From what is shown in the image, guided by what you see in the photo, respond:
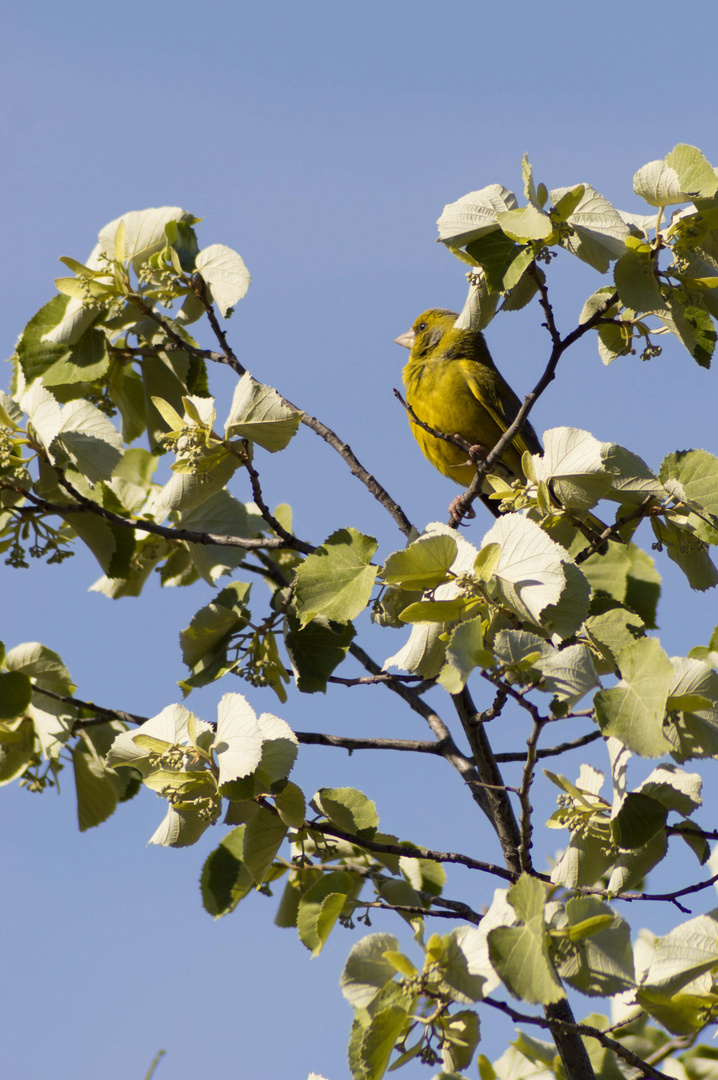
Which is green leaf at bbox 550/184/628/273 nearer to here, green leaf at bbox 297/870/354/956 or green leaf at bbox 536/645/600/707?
green leaf at bbox 536/645/600/707

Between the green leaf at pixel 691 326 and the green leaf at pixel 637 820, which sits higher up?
the green leaf at pixel 691 326

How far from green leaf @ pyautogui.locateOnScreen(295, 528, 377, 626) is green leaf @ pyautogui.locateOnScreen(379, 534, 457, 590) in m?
0.32

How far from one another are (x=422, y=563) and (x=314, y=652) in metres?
0.89

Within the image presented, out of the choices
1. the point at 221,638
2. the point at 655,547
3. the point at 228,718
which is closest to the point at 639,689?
the point at 655,547

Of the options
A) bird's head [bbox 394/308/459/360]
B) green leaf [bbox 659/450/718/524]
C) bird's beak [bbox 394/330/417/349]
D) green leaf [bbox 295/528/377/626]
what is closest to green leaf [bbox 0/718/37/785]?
green leaf [bbox 295/528/377/626]

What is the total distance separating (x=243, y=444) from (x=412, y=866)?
1.42 meters

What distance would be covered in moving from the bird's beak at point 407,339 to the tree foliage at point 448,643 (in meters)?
2.90

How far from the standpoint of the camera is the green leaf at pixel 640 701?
1.90 metres

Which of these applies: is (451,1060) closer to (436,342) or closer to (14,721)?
(14,721)

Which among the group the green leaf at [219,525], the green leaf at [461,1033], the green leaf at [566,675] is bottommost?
the green leaf at [461,1033]

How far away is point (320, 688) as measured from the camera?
289 centimetres

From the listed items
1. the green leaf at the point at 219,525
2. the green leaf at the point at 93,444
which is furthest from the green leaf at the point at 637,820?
the green leaf at the point at 93,444

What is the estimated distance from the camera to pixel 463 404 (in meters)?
5.20

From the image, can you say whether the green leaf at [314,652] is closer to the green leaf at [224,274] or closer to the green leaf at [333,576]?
the green leaf at [333,576]
